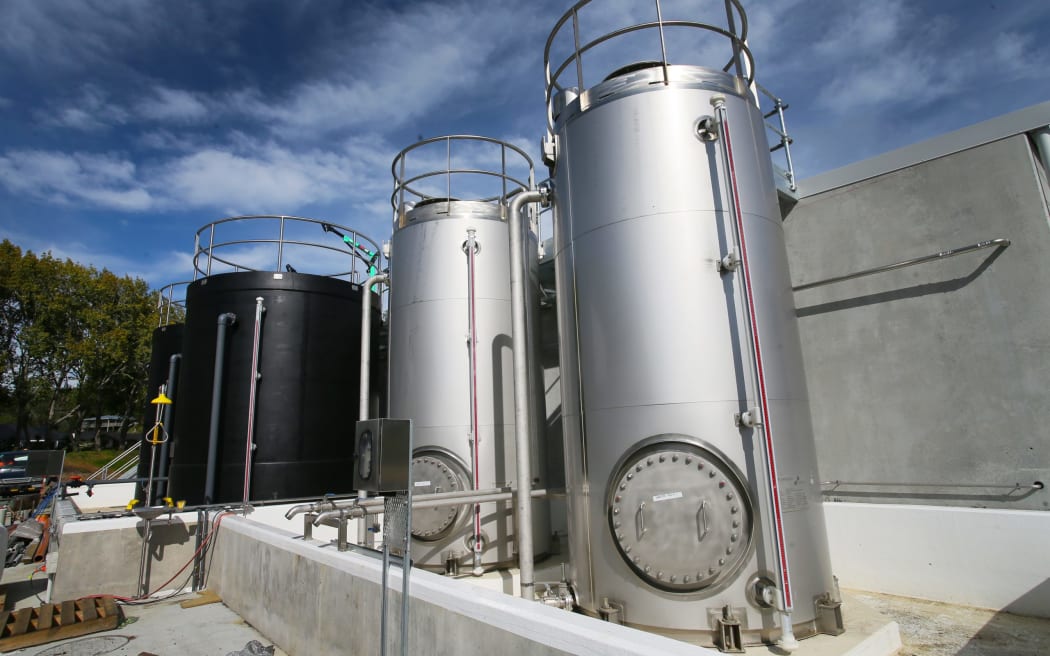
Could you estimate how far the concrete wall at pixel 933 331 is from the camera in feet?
20.0

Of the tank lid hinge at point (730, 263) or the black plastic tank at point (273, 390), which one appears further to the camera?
the black plastic tank at point (273, 390)

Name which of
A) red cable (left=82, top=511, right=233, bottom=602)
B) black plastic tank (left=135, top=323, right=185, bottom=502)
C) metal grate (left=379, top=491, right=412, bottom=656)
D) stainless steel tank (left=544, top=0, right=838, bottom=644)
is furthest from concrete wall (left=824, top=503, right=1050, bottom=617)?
black plastic tank (left=135, top=323, right=185, bottom=502)

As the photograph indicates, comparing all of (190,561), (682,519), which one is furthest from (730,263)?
(190,561)

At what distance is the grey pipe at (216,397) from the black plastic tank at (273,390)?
0.09 metres

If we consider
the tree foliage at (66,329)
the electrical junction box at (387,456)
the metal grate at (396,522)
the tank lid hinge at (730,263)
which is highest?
the tree foliage at (66,329)

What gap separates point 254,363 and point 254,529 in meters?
4.85

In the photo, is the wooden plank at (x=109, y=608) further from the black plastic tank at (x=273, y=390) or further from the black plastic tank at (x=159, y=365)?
the black plastic tank at (x=159, y=365)

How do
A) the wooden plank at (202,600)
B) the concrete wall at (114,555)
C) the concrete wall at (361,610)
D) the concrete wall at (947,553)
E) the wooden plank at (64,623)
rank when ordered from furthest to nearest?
1. the concrete wall at (114,555)
2. the wooden plank at (202,600)
3. the wooden plank at (64,623)
4. the concrete wall at (947,553)
5. the concrete wall at (361,610)

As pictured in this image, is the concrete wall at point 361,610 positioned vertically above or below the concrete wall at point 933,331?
below

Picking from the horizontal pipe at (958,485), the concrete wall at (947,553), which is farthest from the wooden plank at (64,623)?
the horizontal pipe at (958,485)

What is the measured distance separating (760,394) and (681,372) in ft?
2.07

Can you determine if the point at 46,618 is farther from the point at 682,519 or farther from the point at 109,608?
the point at 682,519

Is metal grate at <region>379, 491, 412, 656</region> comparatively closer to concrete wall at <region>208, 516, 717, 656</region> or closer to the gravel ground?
concrete wall at <region>208, 516, 717, 656</region>

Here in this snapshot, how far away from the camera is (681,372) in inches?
188
